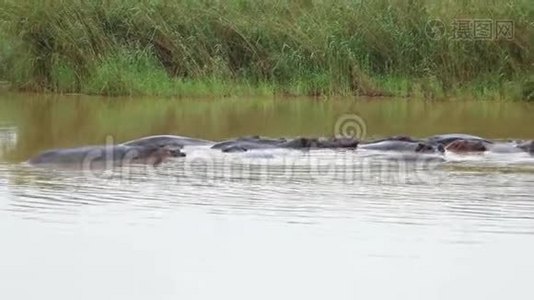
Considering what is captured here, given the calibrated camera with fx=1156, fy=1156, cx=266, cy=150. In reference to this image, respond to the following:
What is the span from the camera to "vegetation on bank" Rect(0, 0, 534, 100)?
18047mm

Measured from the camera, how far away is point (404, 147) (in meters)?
11.6

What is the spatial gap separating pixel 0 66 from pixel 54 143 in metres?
6.96

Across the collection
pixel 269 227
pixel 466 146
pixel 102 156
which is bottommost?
pixel 269 227

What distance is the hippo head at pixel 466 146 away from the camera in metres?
11.8

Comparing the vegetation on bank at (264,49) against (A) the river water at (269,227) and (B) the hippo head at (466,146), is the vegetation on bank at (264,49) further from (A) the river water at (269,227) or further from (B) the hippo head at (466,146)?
(B) the hippo head at (466,146)

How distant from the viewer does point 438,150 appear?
11664 mm

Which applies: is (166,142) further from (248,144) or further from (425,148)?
(425,148)

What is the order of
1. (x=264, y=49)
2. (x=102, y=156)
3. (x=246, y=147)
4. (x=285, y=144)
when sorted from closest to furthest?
(x=102, y=156), (x=246, y=147), (x=285, y=144), (x=264, y=49)

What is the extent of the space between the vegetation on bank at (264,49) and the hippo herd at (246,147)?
5723 millimetres

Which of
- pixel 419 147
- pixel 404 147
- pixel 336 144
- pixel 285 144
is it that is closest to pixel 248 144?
pixel 285 144

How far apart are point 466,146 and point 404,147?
28.6 inches

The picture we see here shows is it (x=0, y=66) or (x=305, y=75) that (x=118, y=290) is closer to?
(x=305, y=75)

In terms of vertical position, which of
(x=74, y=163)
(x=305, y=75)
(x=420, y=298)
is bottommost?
(x=420, y=298)

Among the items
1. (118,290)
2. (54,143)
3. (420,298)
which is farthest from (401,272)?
(54,143)
